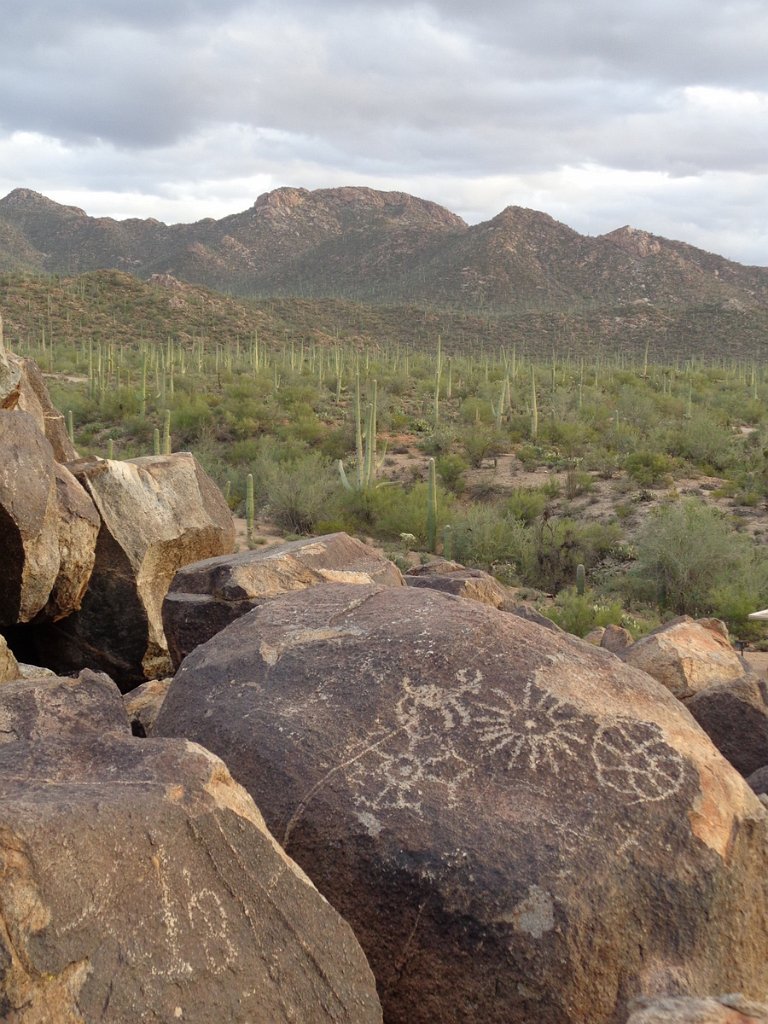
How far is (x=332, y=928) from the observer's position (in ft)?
9.11

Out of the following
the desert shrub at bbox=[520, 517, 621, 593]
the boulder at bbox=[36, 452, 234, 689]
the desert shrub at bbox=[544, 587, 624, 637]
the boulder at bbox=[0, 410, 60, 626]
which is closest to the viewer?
the boulder at bbox=[0, 410, 60, 626]

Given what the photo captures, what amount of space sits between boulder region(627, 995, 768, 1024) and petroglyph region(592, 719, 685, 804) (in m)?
0.77

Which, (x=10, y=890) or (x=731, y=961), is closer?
(x=10, y=890)

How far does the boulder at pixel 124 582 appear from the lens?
7.65 m

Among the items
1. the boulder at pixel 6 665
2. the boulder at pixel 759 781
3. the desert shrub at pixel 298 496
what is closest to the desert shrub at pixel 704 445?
the desert shrub at pixel 298 496

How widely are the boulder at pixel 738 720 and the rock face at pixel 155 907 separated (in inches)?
145

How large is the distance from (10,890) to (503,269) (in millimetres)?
76425

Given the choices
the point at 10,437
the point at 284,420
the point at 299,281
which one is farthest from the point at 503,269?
the point at 10,437

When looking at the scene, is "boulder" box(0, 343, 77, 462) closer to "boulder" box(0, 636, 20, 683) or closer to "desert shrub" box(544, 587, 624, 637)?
"boulder" box(0, 636, 20, 683)

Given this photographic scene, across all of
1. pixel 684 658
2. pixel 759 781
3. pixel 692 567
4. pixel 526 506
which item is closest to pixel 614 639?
pixel 684 658

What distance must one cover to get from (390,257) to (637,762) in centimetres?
8452

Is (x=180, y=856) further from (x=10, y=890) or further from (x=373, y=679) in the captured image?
(x=373, y=679)

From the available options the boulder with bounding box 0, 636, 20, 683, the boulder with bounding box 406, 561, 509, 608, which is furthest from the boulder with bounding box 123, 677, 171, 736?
the boulder with bounding box 406, 561, 509, 608

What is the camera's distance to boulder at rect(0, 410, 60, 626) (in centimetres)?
621
